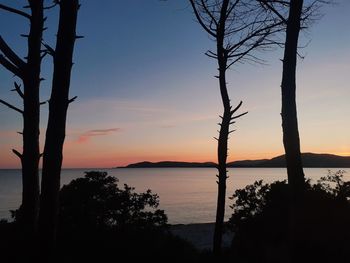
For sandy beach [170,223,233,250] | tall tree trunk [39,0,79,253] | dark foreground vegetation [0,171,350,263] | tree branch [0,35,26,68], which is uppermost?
tree branch [0,35,26,68]

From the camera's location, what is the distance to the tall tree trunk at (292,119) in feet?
29.2

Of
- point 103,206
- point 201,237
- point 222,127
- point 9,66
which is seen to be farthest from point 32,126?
point 201,237

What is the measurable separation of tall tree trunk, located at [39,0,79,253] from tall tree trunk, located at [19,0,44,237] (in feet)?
6.94

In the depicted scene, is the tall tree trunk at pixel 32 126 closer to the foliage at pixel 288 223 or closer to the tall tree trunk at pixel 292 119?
the foliage at pixel 288 223

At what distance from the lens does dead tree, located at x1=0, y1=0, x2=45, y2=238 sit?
9023 mm

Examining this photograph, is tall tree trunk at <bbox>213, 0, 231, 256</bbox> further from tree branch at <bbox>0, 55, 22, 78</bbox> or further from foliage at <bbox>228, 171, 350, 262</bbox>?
tree branch at <bbox>0, 55, 22, 78</bbox>

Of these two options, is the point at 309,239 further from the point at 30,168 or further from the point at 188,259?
the point at 30,168

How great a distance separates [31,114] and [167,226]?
5110 millimetres

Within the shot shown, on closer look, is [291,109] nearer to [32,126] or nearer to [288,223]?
[288,223]

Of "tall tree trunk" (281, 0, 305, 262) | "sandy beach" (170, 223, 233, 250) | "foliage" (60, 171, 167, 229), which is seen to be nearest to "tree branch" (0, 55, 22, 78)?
"foliage" (60, 171, 167, 229)

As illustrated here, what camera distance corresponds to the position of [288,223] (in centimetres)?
912

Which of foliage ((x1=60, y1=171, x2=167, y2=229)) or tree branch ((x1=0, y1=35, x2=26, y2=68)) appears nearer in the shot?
tree branch ((x1=0, y1=35, x2=26, y2=68))

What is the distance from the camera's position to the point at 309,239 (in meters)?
8.58

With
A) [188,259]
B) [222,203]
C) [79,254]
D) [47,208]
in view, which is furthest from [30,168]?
[222,203]
